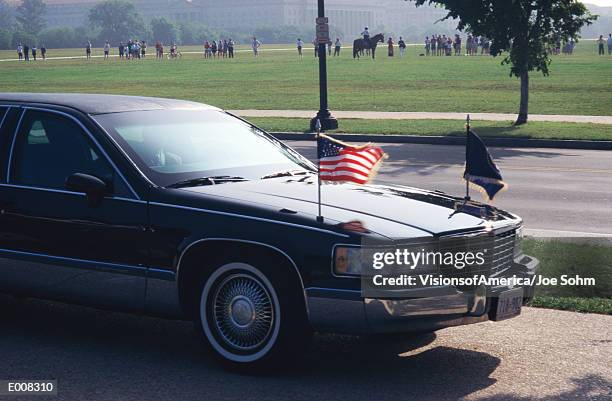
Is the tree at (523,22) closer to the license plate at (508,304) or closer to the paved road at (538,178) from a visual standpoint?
the paved road at (538,178)

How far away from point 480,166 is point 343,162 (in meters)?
0.91

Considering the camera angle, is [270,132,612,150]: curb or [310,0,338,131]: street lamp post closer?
[270,132,612,150]: curb

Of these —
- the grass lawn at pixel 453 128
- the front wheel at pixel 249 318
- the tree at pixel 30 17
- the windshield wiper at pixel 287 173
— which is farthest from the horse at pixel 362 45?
the tree at pixel 30 17

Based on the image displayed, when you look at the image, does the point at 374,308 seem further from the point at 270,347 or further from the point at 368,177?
the point at 368,177

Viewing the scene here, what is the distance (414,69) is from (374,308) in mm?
55893

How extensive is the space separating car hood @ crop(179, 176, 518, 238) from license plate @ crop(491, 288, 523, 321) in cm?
42

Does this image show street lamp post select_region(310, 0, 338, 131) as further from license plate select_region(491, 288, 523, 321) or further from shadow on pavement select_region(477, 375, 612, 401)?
shadow on pavement select_region(477, 375, 612, 401)

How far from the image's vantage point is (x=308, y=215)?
19.9ft

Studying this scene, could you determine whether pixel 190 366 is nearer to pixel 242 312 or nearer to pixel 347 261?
pixel 242 312

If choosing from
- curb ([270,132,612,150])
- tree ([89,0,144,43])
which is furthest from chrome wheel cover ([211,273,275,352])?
tree ([89,0,144,43])

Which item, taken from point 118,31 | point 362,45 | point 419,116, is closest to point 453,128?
point 419,116

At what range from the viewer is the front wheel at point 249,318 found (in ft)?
19.8

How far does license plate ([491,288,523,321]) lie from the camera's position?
620cm

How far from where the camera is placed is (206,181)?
679 centimetres
